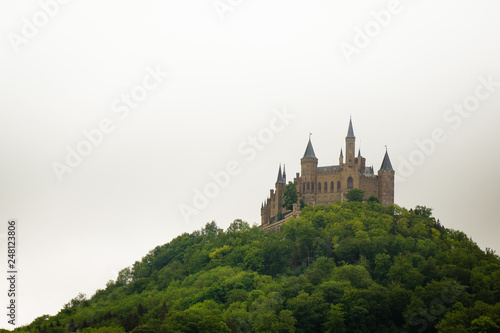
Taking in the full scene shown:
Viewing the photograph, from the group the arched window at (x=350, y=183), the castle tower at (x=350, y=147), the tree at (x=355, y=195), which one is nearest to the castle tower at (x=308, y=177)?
the arched window at (x=350, y=183)

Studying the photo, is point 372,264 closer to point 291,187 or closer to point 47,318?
point 291,187

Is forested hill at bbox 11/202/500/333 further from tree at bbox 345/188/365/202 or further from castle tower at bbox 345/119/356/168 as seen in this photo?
castle tower at bbox 345/119/356/168

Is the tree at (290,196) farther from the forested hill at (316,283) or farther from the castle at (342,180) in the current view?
the forested hill at (316,283)

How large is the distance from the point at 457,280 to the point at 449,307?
25.5ft

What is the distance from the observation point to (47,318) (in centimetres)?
11981

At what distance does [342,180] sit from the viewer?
125 m

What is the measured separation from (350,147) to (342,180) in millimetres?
4866

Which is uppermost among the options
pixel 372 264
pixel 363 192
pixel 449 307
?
pixel 363 192

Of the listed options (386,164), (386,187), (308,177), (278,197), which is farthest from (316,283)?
(278,197)

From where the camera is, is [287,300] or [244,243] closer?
[287,300]

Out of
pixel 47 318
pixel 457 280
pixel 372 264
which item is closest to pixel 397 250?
pixel 372 264

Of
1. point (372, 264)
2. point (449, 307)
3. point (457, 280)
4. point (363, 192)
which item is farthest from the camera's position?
point (363, 192)

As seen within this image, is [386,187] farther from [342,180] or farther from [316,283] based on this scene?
[316,283]

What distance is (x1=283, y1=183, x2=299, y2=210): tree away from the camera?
12538 centimetres
